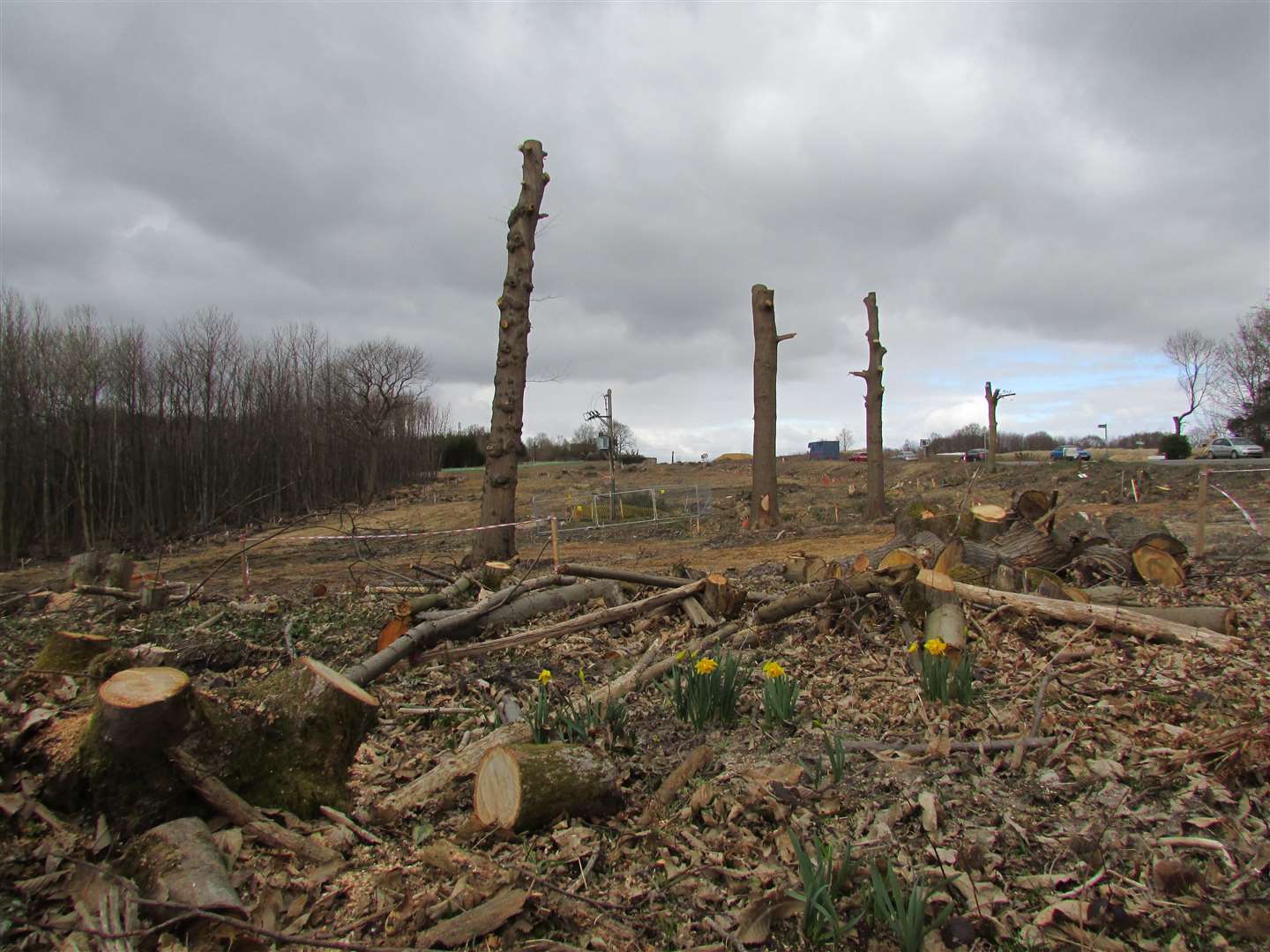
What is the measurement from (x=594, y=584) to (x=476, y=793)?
4.31 metres

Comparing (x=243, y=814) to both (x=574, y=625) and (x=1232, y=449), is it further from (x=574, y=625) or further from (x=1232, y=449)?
(x=1232, y=449)

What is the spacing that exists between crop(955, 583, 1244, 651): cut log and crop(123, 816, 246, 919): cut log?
5.17 meters

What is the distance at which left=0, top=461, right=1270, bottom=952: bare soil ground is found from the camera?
7.89 ft

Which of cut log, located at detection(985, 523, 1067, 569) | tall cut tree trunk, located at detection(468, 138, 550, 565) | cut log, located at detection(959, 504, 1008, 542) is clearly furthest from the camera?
tall cut tree trunk, located at detection(468, 138, 550, 565)

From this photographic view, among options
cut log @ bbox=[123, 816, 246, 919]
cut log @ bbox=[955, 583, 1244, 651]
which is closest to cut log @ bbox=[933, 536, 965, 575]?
cut log @ bbox=[955, 583, 1244, 651]

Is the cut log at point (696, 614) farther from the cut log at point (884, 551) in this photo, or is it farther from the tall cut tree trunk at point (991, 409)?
the tall cut tree trunk at point (991, 409)

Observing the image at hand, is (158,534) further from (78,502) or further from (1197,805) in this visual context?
(1197,805)

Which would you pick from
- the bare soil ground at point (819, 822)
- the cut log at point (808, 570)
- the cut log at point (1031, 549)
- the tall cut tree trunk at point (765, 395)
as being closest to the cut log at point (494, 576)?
the bare soil ground at point (819, 822)

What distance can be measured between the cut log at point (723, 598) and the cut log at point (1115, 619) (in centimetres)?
187

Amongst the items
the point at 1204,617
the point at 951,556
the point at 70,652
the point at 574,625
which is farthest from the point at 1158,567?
the point at 70,652

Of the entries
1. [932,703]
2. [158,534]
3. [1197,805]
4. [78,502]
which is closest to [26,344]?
[78,502]

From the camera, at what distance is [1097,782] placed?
10.4ft

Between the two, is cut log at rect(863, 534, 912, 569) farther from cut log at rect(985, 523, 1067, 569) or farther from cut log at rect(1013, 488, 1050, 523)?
cut log at rect(1013, 488, 1050, 523)

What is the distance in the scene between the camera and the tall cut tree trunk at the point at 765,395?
15.9 m
